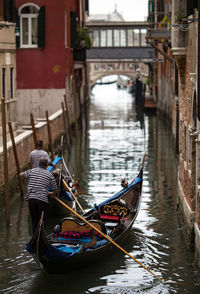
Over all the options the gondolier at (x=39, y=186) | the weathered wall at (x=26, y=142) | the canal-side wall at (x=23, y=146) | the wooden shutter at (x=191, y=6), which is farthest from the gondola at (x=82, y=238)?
the wooden shutter at (x=191, y=6)

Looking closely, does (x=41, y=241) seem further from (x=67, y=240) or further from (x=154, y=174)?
(x=154, y=174)

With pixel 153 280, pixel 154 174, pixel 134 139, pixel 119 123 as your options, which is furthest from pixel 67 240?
pixel 119 123

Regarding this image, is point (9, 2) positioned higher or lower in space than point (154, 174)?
higher

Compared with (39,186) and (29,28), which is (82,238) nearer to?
(39,186)

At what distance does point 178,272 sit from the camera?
7.87 m

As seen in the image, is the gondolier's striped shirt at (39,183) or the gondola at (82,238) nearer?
the gondola at (82,238)

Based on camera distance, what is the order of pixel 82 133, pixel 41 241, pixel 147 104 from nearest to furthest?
pixel 41 241 < pixel 82 133 < pixel 147 104

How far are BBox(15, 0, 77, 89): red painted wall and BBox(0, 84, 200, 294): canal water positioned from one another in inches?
155

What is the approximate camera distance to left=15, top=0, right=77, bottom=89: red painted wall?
67.6ft

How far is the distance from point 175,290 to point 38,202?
188 cm

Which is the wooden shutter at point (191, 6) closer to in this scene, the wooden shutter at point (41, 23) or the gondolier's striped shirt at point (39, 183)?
the gondolier's striped shirt at point (39, 183)

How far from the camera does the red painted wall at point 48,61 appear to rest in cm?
2061

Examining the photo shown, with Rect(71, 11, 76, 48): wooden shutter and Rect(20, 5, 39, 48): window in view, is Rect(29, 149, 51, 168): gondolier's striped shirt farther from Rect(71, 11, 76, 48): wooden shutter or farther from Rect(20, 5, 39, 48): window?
Rect(71, 11, 76, 48): wooden shutter

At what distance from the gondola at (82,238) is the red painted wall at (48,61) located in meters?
11.8
